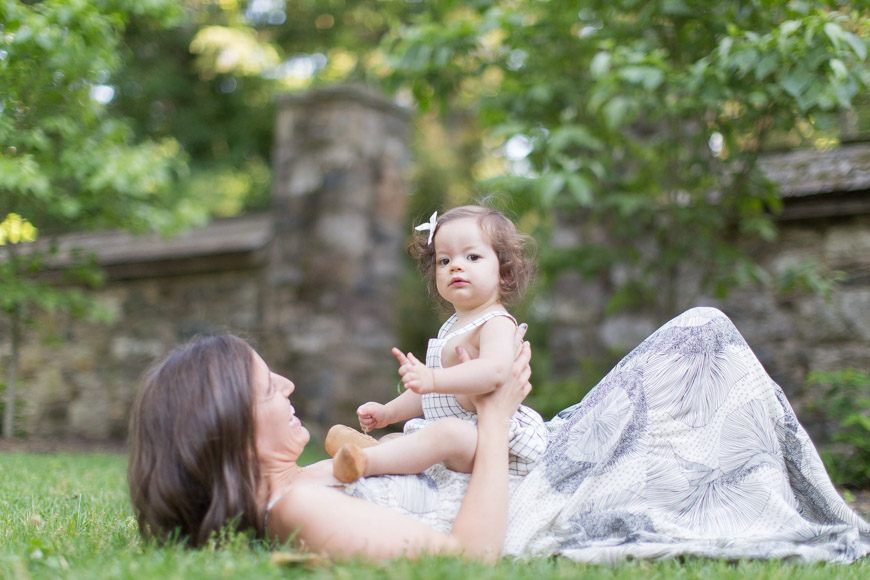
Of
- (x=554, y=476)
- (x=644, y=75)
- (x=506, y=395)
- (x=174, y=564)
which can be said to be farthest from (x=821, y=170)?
(x=174, y=564)

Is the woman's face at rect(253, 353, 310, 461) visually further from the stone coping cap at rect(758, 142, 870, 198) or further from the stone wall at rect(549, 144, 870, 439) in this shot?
the stone coping cap at rect(758, 142, 870, 198)

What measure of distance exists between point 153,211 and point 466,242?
362 centimetres

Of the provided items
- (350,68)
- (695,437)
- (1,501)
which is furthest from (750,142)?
(350,68)

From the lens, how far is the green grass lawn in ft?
5.06

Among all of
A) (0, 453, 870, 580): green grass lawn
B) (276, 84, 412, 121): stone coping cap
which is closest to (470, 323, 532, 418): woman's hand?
(0, 453, 870, 580): green grass lawn

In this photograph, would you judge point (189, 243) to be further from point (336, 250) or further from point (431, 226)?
point (431, 226)

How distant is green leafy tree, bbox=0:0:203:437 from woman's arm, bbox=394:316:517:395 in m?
2.91

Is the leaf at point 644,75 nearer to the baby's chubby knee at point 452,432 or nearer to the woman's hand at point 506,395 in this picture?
the woman's hand at point 506,395

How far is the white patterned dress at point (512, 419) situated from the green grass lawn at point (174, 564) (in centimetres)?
32

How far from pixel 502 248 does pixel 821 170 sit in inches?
147

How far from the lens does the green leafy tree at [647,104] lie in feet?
12.1

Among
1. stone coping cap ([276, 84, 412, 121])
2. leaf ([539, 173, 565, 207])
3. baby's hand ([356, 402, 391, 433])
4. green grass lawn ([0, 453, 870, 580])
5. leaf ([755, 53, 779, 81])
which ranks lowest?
green grass lawn ([0, 453, 870, 580])

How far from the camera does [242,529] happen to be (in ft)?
6.16

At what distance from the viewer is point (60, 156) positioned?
15.3ft
